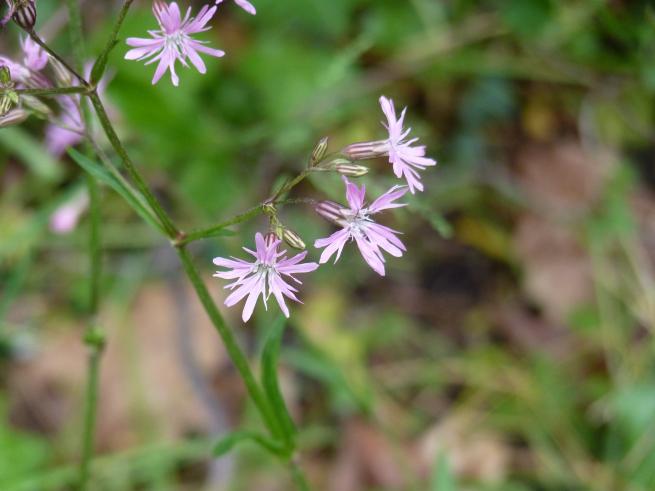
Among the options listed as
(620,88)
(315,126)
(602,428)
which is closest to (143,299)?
(315,126)

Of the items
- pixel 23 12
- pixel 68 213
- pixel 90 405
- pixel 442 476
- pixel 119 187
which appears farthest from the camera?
pixel 68 213

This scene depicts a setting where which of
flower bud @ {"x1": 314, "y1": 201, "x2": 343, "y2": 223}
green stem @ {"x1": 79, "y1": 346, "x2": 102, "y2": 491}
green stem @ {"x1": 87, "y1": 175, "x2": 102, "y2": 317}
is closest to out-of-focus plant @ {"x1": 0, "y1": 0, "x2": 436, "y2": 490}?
flower bud @ {"x1": 314, "y1": 201, "x2": 343, "y2": 223}

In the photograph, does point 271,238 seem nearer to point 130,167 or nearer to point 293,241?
point 293,241

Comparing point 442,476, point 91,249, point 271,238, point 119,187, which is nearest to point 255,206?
point 271,238

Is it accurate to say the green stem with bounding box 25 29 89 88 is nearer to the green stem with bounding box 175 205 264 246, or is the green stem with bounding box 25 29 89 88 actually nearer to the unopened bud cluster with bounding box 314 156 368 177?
the green stem with bounding box 175 205 264 246

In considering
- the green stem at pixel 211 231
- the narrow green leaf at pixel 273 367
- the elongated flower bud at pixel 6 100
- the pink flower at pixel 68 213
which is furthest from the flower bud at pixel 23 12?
the pink flower at pixel 68 213

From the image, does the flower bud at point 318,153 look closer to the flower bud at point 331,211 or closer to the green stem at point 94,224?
the flower bud at point 331,211

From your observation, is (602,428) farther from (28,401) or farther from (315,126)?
(28,401)
